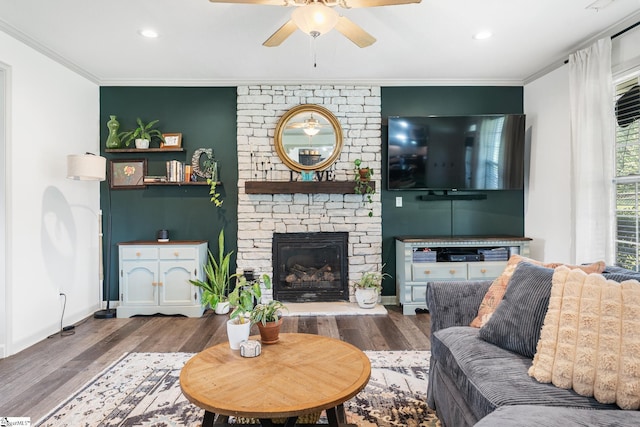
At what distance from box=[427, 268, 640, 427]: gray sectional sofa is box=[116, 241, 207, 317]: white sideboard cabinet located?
2.70m

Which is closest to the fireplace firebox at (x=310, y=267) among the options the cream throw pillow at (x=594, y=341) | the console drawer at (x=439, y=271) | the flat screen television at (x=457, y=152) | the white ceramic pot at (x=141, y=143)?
the console drawer at (x=439, y=271)

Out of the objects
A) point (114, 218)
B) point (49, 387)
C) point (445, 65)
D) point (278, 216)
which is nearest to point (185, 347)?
point (49, 387)

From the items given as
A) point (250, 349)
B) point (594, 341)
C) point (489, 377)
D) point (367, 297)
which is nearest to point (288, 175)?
point (367, 297)

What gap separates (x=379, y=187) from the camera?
4.38 metres

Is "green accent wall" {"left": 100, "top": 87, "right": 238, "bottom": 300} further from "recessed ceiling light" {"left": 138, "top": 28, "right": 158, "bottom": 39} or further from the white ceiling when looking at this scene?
"recessed ceiling light" {"left": 138, "top": 28, "right": 158, "bottom": 39}

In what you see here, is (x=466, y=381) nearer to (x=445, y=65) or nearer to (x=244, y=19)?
(x=244, y=19)

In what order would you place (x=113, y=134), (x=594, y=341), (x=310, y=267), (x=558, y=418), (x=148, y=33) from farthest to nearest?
(x=310, y=267), (x=113, y=134), (x=148, y=33), (x=594, y=341), (x=558, y=418)

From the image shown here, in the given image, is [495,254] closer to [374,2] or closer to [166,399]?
[374,2]

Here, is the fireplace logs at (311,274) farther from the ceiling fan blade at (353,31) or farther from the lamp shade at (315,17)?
the lamp shade at (315,17)

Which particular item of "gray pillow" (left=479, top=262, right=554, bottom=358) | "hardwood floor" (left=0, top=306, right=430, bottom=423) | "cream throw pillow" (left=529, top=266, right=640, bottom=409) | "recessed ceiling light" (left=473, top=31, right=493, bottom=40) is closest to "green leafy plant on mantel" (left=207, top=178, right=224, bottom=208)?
"hardwood floor" (left=0, top=306, right=430, bottom=423)

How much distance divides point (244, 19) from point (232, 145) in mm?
1686

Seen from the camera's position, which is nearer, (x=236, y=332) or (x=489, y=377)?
(x=489, y=377)

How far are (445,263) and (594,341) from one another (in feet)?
8.73

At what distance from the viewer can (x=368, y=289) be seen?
13.5 feet
